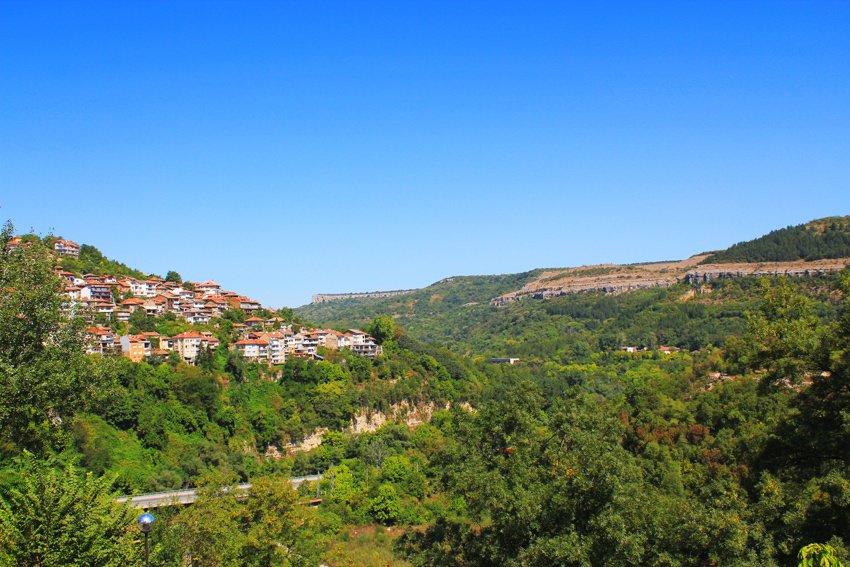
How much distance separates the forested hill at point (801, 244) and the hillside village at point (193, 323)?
60504 millimetres

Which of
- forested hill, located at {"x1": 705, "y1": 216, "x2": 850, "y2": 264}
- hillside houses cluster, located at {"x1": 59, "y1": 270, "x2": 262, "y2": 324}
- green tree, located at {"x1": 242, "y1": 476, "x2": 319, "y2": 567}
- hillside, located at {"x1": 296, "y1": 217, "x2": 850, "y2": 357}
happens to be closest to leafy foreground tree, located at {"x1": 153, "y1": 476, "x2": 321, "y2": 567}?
green tree, located at {"x1": 242, "y1": 476, "x2": 319, "y2": 567}

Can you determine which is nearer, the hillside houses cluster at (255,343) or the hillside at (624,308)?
the hillside houses cluster at (255,343)

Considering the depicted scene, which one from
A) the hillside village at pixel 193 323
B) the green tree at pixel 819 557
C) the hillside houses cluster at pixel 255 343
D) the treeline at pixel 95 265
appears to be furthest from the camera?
the treeline at pixel 95 265

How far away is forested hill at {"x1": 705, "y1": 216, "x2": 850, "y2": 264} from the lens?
298ft

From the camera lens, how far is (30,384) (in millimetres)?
13469

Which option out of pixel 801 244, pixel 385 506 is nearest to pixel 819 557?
pixel 385 506

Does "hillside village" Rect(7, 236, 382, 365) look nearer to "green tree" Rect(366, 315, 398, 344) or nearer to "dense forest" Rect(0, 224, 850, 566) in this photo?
"green tree" Rect(366, 315, 398, 344)

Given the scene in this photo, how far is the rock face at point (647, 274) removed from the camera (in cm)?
8900

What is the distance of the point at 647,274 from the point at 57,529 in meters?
135

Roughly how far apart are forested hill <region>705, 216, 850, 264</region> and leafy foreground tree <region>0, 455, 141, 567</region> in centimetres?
9664

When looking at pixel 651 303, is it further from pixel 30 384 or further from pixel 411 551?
pixel 30 384

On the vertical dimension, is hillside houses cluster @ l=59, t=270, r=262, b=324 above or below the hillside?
above

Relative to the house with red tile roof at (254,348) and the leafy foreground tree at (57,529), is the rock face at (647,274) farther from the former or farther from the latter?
the leafy foreground tree at (57,529)

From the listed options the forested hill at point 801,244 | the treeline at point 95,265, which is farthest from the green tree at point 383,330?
the forested hill at point 801,244
